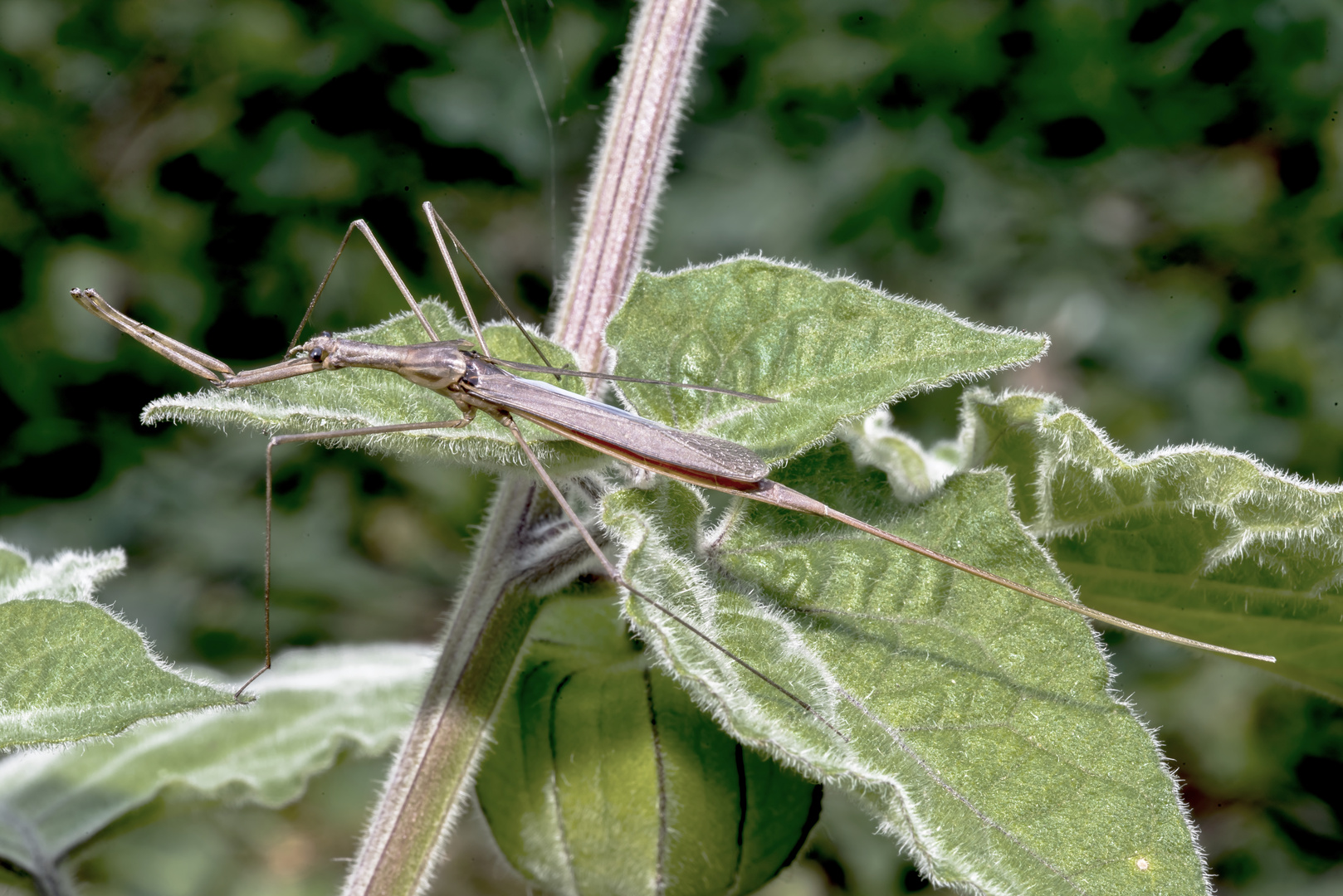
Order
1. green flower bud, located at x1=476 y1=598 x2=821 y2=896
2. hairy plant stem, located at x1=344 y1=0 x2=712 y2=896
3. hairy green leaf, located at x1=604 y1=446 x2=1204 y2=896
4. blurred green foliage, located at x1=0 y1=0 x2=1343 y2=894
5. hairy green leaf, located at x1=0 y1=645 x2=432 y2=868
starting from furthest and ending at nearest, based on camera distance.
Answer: blurred green foliage, located at x1=0 y1=0 x2=1343 y2=894 → hairy green leaf, located at x1=0 y1=645 x2=432 y2=868 → green flower bud, located at x1=476 y1=598 x2=821 y2=896 → hairy plant stem, located at x1=344 y1=0 x2=712 y2=896 → hairy green leaf, located at x1=604 y1=446 x2=1204 y2=896

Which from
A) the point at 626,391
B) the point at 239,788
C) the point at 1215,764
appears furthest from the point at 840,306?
the point at 1215,764

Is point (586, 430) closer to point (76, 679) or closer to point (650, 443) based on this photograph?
point (650, 443)

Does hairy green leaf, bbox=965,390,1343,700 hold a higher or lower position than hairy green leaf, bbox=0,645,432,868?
higher

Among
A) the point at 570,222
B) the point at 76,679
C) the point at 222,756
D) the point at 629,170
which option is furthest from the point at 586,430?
the point at 570,222

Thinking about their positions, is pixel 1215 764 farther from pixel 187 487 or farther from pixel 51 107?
pixel 51 107

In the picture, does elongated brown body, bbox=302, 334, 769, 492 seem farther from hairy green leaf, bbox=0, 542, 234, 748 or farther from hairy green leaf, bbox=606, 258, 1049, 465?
hairy green leaf, bbox=0, 542, 234, 748

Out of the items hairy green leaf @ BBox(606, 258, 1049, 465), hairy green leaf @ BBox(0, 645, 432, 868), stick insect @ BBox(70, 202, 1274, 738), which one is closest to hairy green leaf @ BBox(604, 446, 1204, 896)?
stick insect @ BBox(70, 202, 1274, 738)

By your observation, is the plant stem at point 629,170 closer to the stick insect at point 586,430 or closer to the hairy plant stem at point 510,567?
the hairy plant stem at point 510,567
